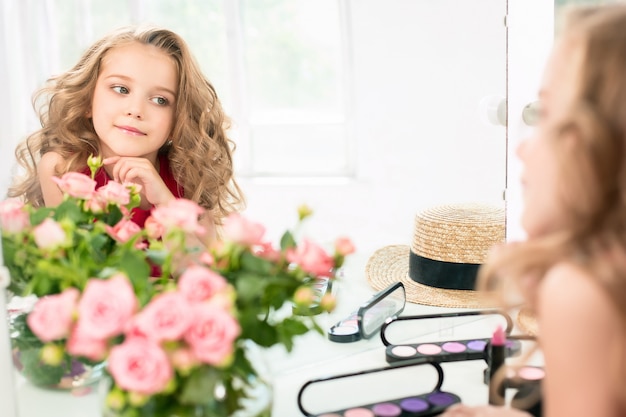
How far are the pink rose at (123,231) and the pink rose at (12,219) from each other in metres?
0.10

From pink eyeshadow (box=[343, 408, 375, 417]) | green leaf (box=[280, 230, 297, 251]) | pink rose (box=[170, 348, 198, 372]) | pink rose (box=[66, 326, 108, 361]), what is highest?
green leaf (box=[280, 230, 297, 251])

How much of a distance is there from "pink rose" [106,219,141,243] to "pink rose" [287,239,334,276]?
212mm

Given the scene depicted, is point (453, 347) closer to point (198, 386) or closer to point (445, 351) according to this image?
point (445, 351)

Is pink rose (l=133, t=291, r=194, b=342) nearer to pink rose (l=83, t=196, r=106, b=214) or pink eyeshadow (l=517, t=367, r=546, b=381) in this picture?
pink rose (l=83, t=196, r=106, b=214)

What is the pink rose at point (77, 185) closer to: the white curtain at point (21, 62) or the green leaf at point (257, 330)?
the white curtain at point (21, 62)

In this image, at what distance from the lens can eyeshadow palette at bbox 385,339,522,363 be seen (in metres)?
0.92

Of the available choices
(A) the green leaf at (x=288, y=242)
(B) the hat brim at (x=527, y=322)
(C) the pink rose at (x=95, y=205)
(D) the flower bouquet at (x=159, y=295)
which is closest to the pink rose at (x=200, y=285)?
(D) the flower bouquet at (x=159, y=295)

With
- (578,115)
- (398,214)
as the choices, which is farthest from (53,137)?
(578,115)

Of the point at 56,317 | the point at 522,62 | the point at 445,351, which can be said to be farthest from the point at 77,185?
the point at 522,62

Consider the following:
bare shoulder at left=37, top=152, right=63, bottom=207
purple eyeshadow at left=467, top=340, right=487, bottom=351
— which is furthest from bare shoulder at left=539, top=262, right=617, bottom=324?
bare shoulder at left=37, top=152, right=63, bottom=207

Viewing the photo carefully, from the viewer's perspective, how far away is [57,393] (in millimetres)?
859

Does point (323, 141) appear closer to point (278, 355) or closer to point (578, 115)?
point (278, 355)

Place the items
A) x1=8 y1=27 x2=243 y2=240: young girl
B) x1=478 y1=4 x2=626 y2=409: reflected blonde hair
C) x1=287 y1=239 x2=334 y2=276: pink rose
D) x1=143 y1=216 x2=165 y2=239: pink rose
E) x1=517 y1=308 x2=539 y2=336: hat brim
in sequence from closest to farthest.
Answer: x1=478 y1=4 x2=626 y2=409: reflected blonde hair, x1=287 y1=239 x2=334 y2=276: pink rose, x1=143 y1=216 x2=165 y2=239: pink rose, x1=8 y1=27 x2=243 y2=240: young girl, x1=517 y1=308 x2=539 y2=336: hat brim

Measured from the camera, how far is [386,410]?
79 centimetres
